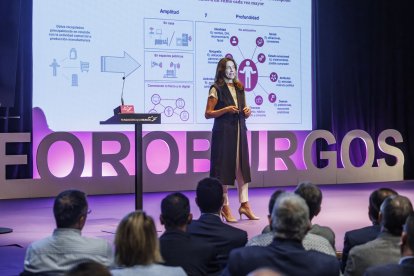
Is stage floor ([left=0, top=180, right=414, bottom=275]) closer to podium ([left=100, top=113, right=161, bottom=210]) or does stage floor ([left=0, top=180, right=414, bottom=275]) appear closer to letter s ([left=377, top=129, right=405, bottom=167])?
podium ([left=100, top=113, right=161, bottom=210])

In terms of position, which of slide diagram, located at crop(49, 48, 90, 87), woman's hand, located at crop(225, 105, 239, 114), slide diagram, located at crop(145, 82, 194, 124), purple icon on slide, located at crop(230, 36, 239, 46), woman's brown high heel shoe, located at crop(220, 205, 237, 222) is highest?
purple icon on slide, located at crop(230, 36, 239, 46)

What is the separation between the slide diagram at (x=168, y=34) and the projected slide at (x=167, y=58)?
0.01 meters

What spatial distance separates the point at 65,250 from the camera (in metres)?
2.39

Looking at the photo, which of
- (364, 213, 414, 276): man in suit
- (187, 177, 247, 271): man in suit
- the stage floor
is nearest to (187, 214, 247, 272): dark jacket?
(187, 177, 247, 271): man in suit

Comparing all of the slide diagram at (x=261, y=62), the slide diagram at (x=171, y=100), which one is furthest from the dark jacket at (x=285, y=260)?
the slide diagram at (x=261, y=62)

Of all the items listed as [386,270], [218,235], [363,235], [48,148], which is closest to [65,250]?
[218,235]

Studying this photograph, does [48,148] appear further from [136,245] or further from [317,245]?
[136,245]

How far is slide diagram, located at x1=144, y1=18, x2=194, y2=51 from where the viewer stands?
7414mm

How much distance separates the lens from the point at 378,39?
9320mm

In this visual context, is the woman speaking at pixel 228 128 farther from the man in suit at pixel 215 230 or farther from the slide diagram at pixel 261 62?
the slide diagram at pixel 261 62

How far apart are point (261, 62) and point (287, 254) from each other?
6.26 m

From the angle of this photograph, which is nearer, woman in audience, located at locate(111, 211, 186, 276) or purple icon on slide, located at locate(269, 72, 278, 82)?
woman in audience, located at locate(111, 211, 186, 276)

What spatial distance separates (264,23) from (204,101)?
4.34 ft

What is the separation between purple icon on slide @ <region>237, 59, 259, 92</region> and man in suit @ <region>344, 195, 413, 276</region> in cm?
569
